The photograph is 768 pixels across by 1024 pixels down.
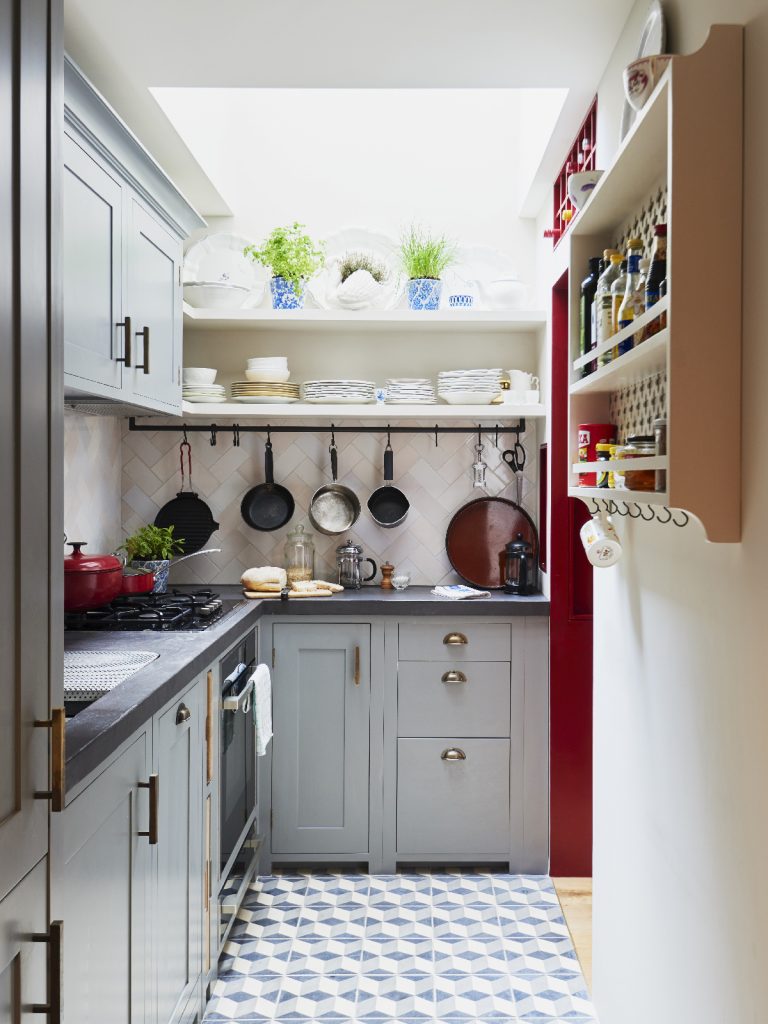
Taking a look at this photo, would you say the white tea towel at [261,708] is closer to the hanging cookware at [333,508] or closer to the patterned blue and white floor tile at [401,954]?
the patterned blue and white floor tile at [401,954]

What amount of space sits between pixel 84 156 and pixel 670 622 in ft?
5.35

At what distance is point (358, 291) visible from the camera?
3457 millimetres

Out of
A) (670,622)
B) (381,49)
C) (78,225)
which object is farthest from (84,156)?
(670,622)

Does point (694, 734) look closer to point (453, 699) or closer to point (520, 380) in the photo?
point (453, 699)

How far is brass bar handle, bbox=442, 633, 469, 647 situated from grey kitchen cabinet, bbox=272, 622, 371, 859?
31 centimetres

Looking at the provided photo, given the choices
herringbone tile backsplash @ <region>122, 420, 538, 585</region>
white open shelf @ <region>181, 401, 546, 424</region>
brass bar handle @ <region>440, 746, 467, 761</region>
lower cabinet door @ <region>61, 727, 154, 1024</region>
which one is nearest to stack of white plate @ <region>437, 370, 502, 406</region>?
white open shelf @ <region>181, 401, 546, 424</region>

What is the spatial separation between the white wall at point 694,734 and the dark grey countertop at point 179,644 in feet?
3.27

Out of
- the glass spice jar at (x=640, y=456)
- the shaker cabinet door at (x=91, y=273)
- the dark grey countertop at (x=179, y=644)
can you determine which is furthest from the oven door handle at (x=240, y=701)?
the glass spice jar at (x=640, y=456)

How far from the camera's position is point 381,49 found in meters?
2.25

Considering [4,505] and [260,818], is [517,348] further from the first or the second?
[4,505]

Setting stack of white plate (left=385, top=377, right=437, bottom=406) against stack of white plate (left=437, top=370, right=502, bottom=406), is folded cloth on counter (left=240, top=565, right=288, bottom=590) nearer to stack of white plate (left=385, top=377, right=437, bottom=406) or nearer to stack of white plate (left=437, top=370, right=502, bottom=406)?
stack of white plate (left=385, top=377, right=437, bottom=406)

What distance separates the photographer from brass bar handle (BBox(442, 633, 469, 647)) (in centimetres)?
327

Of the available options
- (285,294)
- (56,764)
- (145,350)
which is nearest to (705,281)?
(56,764)

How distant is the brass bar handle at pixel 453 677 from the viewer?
10.8ft
